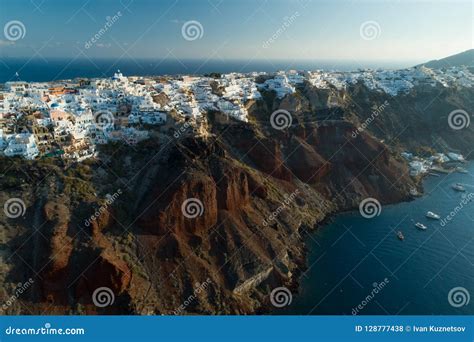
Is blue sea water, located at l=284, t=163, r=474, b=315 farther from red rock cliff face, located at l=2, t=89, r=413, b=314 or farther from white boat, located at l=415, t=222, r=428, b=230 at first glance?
red rock cliff face, located at l=2, t=89, r=413, b=314

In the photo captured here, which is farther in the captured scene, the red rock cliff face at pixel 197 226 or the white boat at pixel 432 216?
the white boat at pixel 432 216

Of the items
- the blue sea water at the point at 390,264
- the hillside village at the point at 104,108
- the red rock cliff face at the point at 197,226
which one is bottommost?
the blue sea water at the point at 390,264

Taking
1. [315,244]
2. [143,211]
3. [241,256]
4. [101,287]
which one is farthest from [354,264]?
[101,287]

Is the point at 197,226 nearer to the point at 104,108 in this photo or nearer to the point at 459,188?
the point at 104,108

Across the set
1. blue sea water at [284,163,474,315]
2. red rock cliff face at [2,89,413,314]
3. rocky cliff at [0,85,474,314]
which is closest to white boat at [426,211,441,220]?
blue sea water at [284,163,474,315]

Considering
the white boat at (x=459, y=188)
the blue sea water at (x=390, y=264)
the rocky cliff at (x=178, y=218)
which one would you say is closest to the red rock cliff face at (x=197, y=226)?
the rocky cliff at (x=178, y=218)

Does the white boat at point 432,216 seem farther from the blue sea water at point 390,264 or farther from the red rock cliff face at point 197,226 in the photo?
the red rock cliff face at point 197,226
